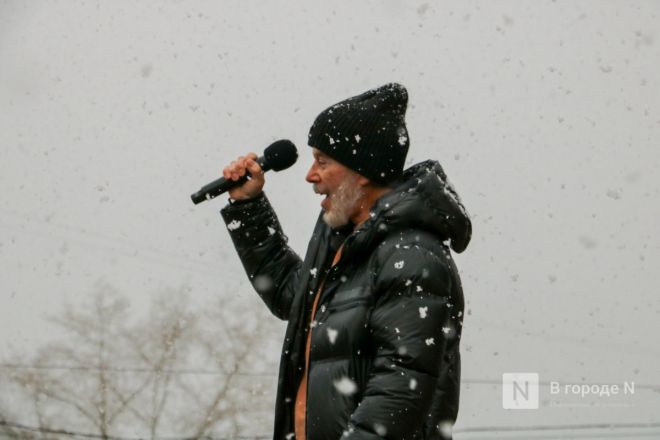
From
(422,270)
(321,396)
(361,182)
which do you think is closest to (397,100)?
(361,182)

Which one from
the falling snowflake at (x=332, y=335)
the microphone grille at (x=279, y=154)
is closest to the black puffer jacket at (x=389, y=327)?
the falling snowflake at (x=332, y=335)

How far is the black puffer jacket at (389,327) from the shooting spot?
268 centimetres

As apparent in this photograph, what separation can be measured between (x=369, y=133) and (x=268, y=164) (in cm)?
37

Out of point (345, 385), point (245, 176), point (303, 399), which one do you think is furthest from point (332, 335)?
point (245, 176)

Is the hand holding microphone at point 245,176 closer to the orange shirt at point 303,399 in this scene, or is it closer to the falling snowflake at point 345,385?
the orange shirt at point 303,399

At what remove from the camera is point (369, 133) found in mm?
2979

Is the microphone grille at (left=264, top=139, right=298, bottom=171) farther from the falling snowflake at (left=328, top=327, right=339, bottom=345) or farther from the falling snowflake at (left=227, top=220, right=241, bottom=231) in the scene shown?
the falling snowflake at (left=328, top=327, right=339, bottom=345)

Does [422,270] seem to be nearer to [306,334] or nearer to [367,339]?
[367,339]

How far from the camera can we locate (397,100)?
3035 millimetres

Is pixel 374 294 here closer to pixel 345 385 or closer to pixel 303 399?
pixel 345 385

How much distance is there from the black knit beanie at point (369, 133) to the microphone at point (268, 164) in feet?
0.51

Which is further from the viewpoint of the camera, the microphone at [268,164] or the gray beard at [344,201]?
the microphone at [268,164]

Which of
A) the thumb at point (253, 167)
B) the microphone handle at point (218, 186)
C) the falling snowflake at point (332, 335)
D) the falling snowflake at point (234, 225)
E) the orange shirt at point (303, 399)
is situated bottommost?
the orange shirt at point (303, 399)

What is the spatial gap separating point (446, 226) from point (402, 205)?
0.43 ft
